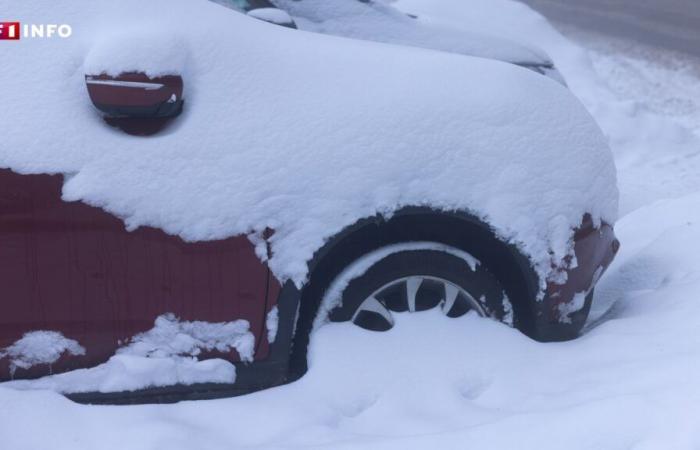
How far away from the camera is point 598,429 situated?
2.15 m

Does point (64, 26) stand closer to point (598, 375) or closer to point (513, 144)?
point (513, 144)

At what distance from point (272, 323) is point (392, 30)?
6.78ft

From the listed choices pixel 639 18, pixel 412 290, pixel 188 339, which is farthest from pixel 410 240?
pixel 639 18

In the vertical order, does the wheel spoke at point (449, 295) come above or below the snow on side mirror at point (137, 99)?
below

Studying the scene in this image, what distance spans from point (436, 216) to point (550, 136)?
0.51 meters

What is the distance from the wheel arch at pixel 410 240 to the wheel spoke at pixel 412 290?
140 mm

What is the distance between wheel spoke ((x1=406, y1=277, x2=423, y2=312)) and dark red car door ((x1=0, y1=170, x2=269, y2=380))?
50 centimetres

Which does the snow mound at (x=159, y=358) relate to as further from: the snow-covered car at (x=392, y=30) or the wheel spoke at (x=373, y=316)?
the snow-covered car at (x=392, y=30)

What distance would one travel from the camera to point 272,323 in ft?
8.21

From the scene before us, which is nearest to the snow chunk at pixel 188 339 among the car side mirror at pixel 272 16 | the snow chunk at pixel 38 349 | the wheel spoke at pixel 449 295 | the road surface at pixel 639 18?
the snow chunk at pixel 38 349

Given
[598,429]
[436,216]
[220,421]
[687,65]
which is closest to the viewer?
[598,429]

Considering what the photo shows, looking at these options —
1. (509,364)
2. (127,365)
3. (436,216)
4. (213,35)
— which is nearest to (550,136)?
(436,216)

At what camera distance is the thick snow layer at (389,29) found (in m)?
3.90

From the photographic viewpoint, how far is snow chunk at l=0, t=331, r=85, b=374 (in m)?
2.37
